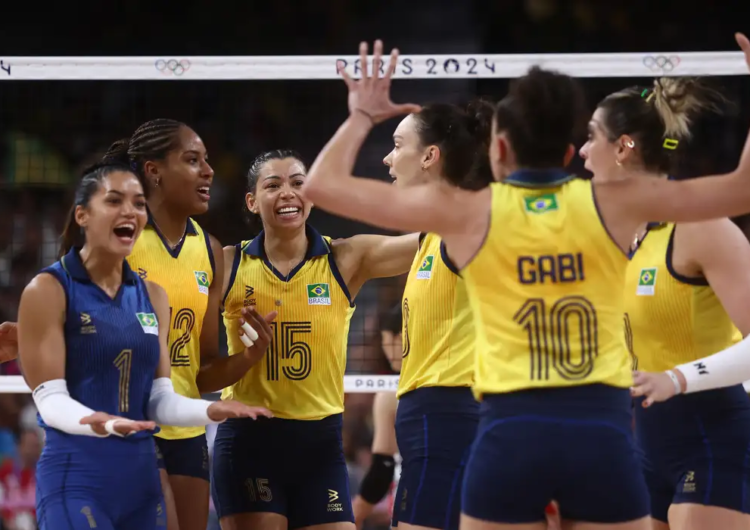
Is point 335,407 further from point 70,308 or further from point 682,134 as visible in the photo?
point 682,134

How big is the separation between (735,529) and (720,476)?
20 centimetres

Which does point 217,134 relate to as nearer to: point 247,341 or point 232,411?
point 247,341

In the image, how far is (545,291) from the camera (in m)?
2.99

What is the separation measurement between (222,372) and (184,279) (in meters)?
0.46

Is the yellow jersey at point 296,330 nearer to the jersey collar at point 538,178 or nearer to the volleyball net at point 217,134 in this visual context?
the jersey collar at point 538,178

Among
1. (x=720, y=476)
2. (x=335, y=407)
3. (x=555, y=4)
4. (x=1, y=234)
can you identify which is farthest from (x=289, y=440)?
(x=555, y=4)

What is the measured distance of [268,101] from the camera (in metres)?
10.8

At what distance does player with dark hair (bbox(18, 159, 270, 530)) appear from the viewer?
3.63 meters

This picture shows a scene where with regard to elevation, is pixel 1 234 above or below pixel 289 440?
above

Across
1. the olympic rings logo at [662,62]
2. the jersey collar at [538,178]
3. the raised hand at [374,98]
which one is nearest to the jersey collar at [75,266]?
the raised hand at [374,98]

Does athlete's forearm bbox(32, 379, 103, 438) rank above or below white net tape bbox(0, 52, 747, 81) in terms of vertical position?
below

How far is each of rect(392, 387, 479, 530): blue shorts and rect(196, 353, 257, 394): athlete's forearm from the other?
782mm

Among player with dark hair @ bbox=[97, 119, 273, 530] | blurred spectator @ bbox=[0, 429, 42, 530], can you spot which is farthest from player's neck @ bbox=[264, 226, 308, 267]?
blurred spectator @ bbox=[0, 429, 42, 530]

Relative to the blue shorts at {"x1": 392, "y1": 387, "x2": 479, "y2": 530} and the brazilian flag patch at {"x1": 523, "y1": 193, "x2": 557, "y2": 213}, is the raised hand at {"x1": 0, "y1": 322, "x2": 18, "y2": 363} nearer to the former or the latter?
the blue shorts at {"x1": 392, "y1": 387, "x2": 479, "y2": 530}
